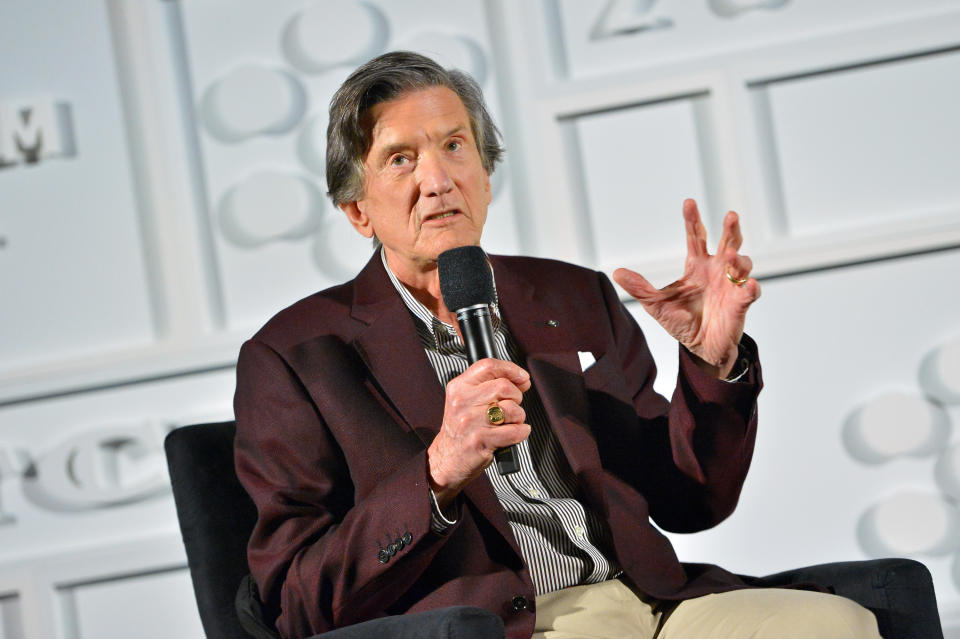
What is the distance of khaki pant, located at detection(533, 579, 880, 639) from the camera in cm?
144

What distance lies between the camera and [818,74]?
263cm

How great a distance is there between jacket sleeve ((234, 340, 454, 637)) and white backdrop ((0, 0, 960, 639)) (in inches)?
41.4

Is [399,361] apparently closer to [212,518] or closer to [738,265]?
[212,518]

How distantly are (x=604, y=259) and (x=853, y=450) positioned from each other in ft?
2.50

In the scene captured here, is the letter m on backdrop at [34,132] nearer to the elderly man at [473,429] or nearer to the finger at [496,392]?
the elderly man at [473,429]

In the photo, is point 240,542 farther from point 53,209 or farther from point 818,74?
point 818,74

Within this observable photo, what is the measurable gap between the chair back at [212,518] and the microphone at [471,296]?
1.84 feet

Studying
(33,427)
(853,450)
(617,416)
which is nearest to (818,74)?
(853,450)

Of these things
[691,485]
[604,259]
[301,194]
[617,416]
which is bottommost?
[691,485]

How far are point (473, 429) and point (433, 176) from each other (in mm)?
554

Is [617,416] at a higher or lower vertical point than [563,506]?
higher

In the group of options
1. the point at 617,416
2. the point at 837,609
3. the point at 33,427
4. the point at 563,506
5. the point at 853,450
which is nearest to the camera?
the point at 837,609

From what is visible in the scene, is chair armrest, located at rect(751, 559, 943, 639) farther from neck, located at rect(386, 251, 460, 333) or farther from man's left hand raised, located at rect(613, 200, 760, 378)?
neck, located at rect(386, 251, 460, 333)

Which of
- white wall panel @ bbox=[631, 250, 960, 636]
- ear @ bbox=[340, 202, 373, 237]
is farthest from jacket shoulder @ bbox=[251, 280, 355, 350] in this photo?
white wall panel @ bbox=[631, 250, 960, 636]
